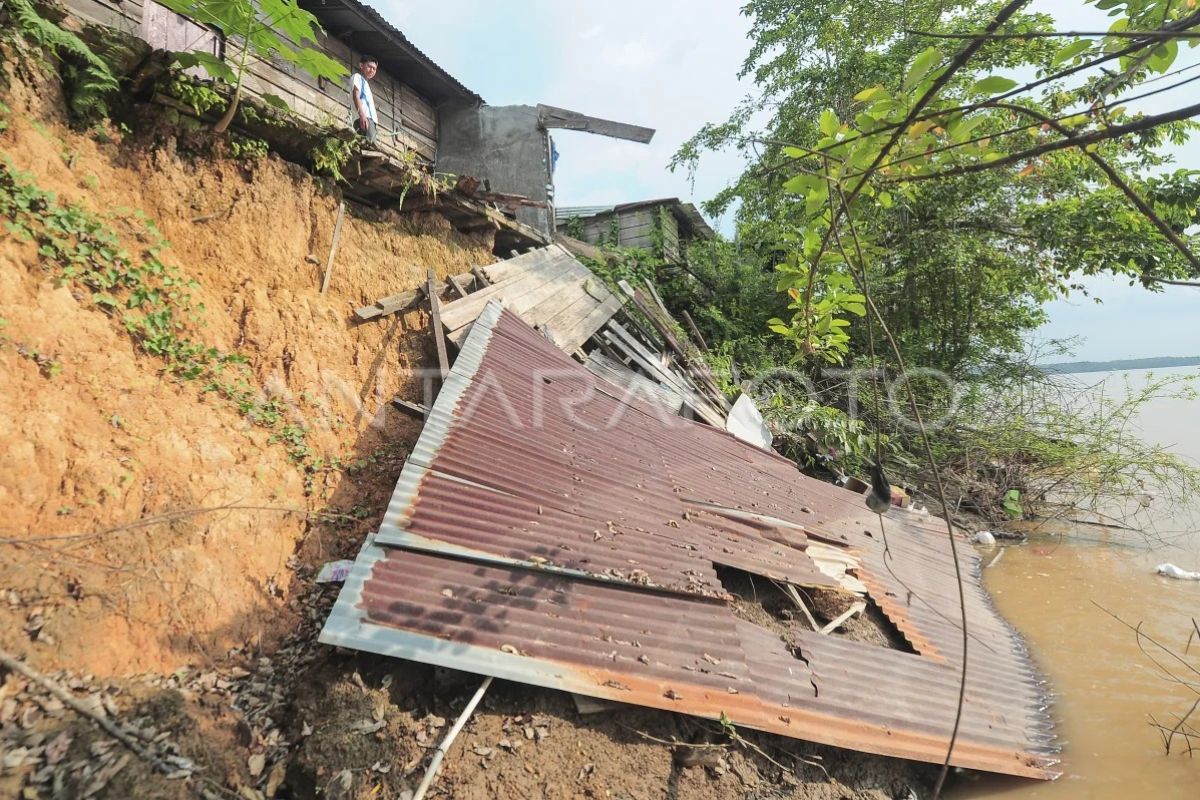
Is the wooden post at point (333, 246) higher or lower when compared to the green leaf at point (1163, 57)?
lower

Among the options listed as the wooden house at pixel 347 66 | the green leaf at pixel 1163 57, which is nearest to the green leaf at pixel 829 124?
the green leaf at pixel 1163 57

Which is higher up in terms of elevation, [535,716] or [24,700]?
Result: [535,716]

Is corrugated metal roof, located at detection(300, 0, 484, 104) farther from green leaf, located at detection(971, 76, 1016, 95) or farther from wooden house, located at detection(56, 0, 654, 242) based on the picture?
green leaf, located at detection(971, 76, 1016, 95)

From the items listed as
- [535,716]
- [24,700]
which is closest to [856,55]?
[535,716]

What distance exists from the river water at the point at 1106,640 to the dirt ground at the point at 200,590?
5.43 ft

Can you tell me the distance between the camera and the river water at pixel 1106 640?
340 centimetres

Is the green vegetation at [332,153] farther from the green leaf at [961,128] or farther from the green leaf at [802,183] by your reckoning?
the green leaf at [961,128]

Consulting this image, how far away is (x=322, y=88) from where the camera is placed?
316 inches

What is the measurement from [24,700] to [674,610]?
2747 millimetres

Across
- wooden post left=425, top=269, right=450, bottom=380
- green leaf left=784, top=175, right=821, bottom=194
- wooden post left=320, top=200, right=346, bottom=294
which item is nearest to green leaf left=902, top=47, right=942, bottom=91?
green leaf left=784, top=175, right=821, bottom=194

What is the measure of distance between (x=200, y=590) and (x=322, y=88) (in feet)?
26.6

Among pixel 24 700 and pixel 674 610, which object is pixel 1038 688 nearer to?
pixel 674 610

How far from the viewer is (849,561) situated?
4.44 metres

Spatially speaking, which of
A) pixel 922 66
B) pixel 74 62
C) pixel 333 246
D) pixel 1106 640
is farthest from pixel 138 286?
pixel 1106 640
